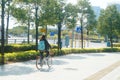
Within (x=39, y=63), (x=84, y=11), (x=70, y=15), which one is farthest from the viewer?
(x=84, y=11)

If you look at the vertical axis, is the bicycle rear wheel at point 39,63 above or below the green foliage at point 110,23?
below

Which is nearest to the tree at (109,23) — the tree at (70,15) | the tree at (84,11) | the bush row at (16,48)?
the tree at (84,11)

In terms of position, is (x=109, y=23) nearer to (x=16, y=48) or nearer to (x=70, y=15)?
(x=70, y=15)

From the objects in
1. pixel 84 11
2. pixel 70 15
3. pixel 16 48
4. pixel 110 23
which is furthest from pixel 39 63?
pixel 110 23

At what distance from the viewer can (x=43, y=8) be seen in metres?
28.2

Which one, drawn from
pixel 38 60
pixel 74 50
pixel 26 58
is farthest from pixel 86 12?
pixel 38 60

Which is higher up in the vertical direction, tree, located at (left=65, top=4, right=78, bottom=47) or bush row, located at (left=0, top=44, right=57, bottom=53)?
tree, located at (left=65, top=4, right=78, bottom=47)

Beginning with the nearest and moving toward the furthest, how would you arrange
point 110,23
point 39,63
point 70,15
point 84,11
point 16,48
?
point 39,63 < point 16,48 < point 70,15 < point 84,11 < point 110,23

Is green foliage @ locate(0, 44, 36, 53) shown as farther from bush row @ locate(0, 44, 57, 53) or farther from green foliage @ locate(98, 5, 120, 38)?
green foliage @ locate(98, 5, 120, 38)

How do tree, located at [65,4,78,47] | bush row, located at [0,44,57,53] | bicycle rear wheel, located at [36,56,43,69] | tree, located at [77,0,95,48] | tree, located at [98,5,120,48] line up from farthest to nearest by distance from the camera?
tree, located at [98,5,120,48] < tree, located at [77,0,95,48] < tree, located at [65,4,78,47] < bush row, located at [0,44,57,53] < bicycle rear wheel, located at [36,56,43,69]

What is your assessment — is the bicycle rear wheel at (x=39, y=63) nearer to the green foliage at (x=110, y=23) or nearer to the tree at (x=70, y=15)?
the tree at (x=70, y=15)

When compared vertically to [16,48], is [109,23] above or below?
above

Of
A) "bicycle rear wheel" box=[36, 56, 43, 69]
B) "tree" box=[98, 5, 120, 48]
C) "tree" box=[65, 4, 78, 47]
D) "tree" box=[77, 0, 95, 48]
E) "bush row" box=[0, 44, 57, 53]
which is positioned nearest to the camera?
"bicycle rear wheel" box=[36, 56, 43, 69]

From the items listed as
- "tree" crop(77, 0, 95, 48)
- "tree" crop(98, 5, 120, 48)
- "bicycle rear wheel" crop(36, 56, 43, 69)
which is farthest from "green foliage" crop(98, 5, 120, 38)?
"bicycle rear wheel" crop(36, 56, 43, 69)
